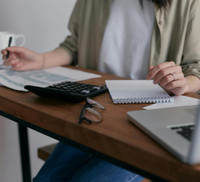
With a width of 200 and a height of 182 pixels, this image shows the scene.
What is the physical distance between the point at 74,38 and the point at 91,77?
367 millimetres

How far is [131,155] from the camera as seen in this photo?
1.20 feet

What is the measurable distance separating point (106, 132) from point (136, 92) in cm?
22

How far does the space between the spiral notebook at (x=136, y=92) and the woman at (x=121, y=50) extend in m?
0.04

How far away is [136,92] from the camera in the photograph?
1.99ft

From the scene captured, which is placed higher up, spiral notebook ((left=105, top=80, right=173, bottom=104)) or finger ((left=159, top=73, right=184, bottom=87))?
finger ((left=159, top=73, right=184, bottom=87))

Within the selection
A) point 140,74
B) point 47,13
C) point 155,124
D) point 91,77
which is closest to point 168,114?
point 155,124

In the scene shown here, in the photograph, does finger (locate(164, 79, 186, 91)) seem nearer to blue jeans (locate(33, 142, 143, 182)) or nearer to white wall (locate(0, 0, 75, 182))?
blue jeans (locate(33, 142, 143, 182))

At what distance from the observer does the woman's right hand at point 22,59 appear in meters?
0.82

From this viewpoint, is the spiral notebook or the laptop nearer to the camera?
the laptop

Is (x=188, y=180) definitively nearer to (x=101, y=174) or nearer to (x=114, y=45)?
(x=101, y=174)

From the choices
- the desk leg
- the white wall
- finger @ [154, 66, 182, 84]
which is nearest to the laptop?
finger @ [154, 66, 182, 84]

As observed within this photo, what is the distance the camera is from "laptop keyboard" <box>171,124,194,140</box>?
1.18 ft

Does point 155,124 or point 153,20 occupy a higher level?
point 153,20

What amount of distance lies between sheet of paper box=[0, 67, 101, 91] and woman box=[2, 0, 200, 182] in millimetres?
43
